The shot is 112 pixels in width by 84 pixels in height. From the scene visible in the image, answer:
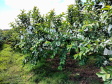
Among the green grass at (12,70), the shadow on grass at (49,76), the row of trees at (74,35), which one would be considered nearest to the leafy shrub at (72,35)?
the row of trees at (74,35)

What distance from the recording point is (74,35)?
7.88 feet

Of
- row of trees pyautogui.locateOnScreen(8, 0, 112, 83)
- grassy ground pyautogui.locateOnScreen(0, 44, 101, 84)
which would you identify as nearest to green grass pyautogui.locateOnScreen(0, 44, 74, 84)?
grassy ground pyautogui.locateOnScreen(0, 44, 101, 84)

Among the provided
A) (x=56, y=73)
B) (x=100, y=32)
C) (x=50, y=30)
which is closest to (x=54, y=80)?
(x=56, y=73)

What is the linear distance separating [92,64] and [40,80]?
2.02 m

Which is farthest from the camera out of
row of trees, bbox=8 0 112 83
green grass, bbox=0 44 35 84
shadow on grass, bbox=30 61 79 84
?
green grass, bbox=0 44 35 84

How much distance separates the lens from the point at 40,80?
275cm

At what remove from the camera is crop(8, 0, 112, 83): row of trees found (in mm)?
1952

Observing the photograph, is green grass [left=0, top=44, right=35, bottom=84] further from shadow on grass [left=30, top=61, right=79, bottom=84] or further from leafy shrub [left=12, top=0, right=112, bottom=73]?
leafy shrub [left=12, top=0, right=112, bottom=73]

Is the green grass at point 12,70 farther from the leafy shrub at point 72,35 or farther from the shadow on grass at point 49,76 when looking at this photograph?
the leafy shrub at point 72,35

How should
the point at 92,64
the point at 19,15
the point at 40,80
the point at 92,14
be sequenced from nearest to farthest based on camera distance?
the point at 92,14
the point at 40,80
the point at 92,64
the point at 19,15

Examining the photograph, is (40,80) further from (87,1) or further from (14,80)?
(87,1)

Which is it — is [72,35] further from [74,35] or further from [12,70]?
[12,70]

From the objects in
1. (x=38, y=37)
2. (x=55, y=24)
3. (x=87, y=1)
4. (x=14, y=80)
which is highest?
(x=87, y=1)

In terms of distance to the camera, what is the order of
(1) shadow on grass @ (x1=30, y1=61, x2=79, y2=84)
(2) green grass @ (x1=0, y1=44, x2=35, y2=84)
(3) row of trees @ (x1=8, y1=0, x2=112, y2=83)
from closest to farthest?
(3) row of trees @ (x1=8, y1=0, x2=112, y2=83) < (1) shadow on grass @ (x1=30, y1=61, x2=79, y2=84) < (2) green grass @ (x1=0, y1=44, x2=35, y2=84)
